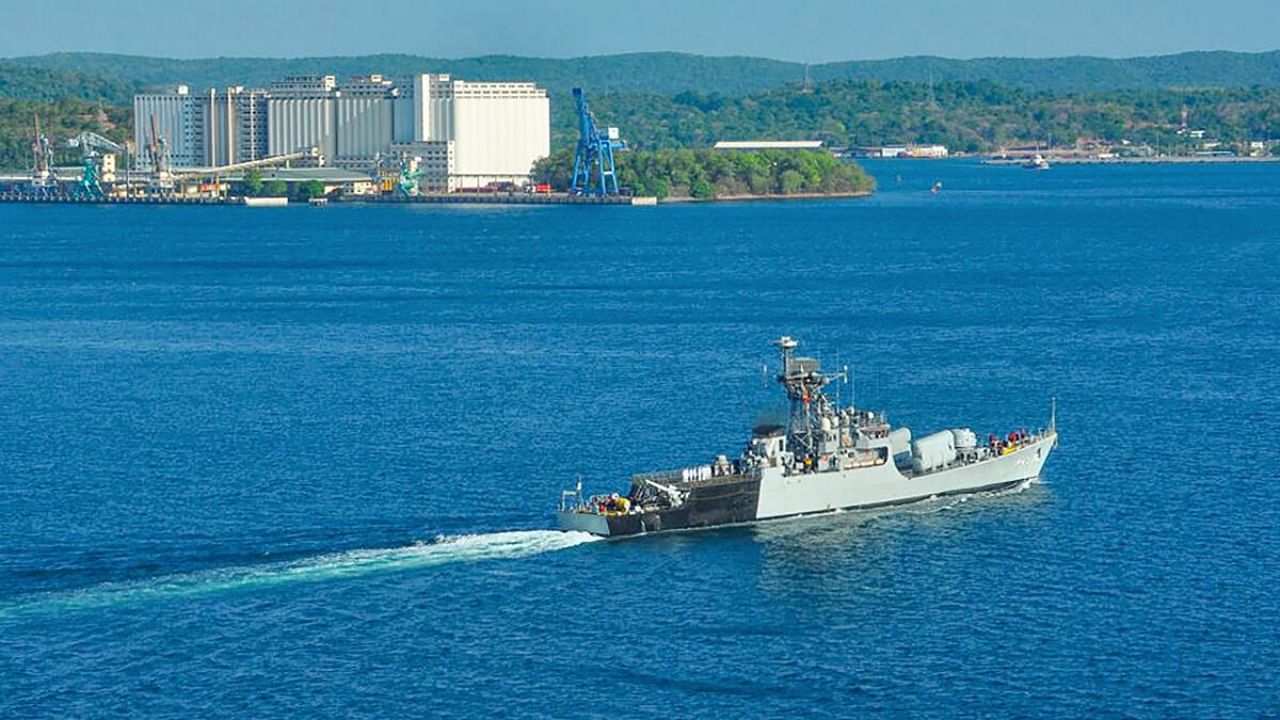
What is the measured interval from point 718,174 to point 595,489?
128 meters

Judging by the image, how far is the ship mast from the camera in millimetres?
46312

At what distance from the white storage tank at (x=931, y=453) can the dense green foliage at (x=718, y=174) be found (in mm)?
122356

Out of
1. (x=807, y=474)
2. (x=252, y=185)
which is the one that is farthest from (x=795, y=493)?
(x=252, y=185)

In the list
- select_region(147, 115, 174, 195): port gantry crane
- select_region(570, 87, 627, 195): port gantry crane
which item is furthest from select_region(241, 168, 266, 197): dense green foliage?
select_region(570, 87, 627, 195): port gantry crane

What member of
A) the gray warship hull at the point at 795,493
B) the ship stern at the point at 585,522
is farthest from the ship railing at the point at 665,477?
the ship stern at the point at 585,522

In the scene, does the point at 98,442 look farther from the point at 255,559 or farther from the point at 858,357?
the point at 858,357

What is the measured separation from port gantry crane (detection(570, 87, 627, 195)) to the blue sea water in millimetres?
71449

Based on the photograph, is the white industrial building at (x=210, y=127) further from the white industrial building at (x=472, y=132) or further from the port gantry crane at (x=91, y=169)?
the white industrial building at (x=472, y=132)

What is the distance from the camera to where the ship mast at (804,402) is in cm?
4631

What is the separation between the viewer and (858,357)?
225 ft

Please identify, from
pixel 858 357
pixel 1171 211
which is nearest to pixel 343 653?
pixel 858 357

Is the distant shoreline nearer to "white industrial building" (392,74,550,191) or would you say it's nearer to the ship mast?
"white industrial building" (392,74,550,191)

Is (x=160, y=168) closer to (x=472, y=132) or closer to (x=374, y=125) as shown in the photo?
(x=374, y=125)

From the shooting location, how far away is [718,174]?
17538 cm
